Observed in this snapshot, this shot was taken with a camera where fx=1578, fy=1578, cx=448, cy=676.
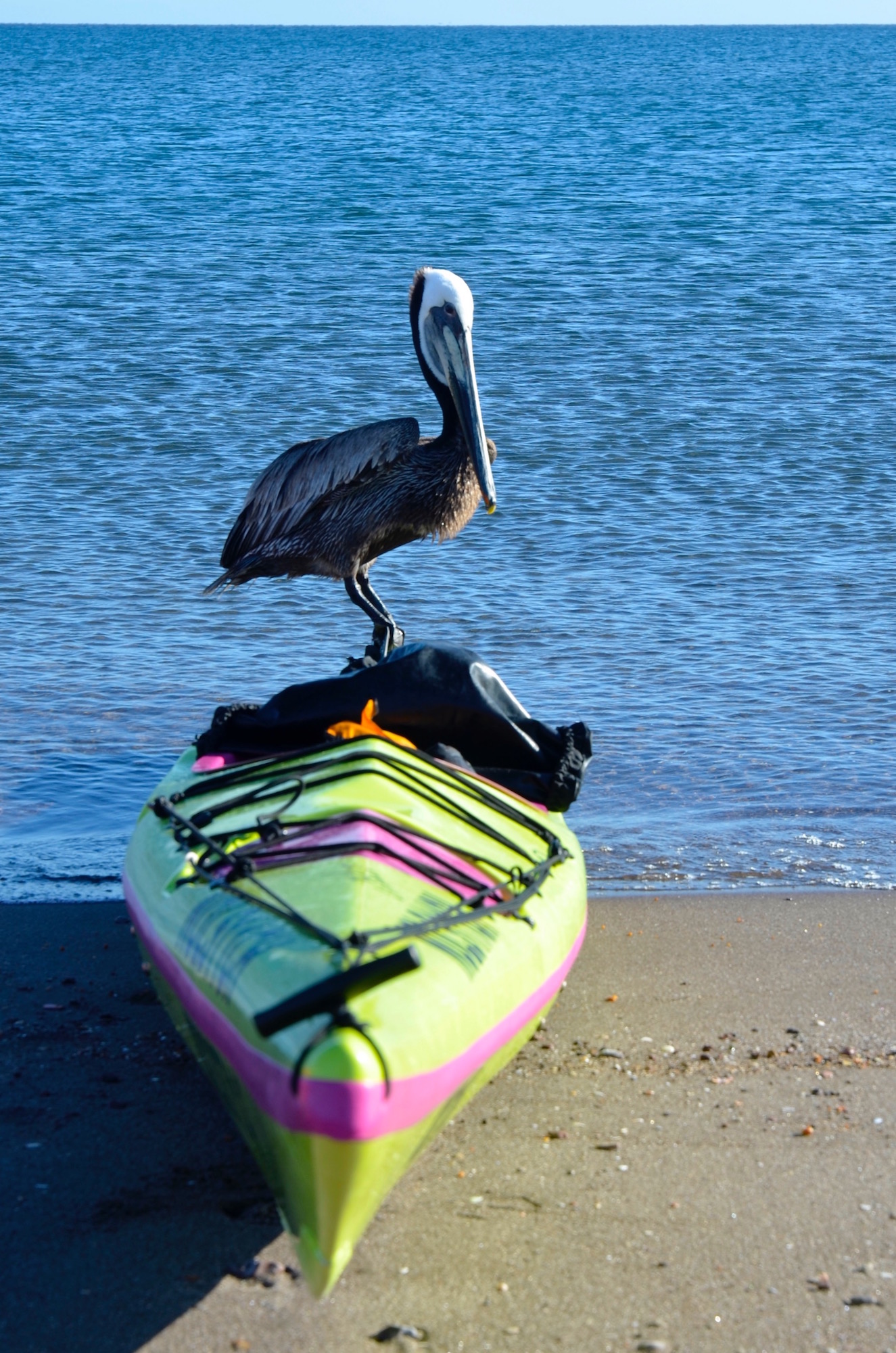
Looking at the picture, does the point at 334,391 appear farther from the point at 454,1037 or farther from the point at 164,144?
the point at 164,144

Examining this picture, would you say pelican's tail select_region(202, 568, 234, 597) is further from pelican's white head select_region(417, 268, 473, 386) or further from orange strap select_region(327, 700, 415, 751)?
orange strap select_region(327, 700, 415, 751)

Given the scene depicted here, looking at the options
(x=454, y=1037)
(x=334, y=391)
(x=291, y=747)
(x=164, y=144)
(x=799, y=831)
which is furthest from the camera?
(x=164, y=144)

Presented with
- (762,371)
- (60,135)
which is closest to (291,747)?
(762,371)

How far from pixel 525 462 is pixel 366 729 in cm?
837

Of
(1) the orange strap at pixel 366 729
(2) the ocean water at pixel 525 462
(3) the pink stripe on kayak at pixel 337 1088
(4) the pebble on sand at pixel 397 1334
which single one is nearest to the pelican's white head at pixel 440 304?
(2) the ocean water at pixel 525 462

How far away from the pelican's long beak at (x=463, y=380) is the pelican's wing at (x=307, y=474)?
0.71 feet

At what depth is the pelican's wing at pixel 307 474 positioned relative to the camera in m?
6.50

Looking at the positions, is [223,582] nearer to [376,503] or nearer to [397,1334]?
[376,503]

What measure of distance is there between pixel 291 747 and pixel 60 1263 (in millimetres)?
1951

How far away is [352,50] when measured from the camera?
11181 cm

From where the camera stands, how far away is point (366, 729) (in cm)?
455

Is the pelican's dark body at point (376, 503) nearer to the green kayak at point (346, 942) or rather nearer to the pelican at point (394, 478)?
the pelican at point (394, 478)

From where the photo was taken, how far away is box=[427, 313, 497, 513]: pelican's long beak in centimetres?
656

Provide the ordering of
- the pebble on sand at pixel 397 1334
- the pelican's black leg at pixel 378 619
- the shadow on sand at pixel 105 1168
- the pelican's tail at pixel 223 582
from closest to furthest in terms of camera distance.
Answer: the pebble on sand at pixel 397 1334, the shadow on sand at pixel 105 1168, the pelican's black leg at pixel 378 619, the pelican's tail at pixel 223 582
